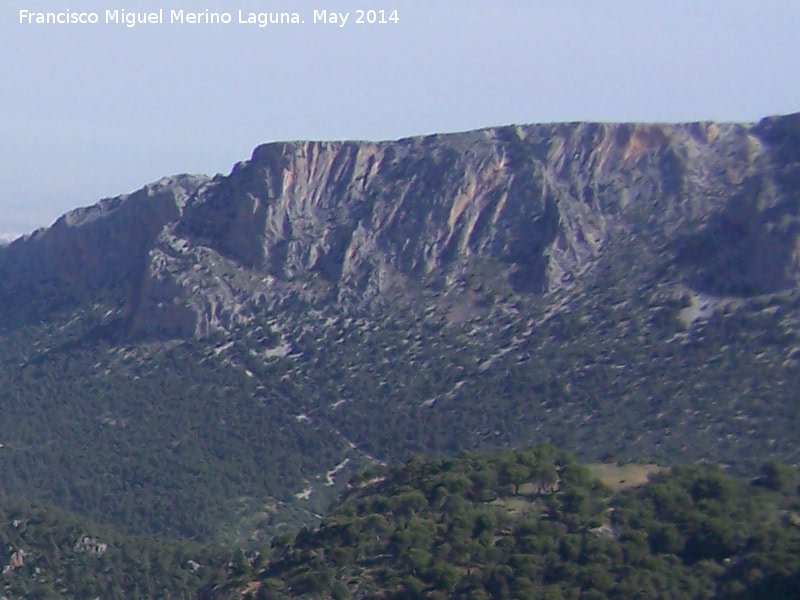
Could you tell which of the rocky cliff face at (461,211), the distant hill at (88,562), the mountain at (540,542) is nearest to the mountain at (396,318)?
the rocky cliff face at (461,211)

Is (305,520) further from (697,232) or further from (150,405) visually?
(697,232)

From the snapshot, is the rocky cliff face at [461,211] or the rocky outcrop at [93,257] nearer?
the rocky cliff face at [461,211]

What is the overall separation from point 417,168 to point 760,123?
93.1ft

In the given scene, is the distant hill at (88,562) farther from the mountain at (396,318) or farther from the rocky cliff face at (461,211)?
the rocky cliff face at (461,211)

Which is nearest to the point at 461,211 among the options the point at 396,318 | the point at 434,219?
the point at 434,219

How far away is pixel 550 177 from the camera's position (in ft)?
343

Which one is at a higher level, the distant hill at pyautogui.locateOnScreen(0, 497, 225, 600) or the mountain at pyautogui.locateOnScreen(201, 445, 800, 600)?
the mountain at pyautogui.locateOnScreen(201, 445, 800, 600)

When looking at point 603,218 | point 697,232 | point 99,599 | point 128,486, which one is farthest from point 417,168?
point 99,599

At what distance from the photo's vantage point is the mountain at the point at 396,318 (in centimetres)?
7931

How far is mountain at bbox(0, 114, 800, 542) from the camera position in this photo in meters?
79.3

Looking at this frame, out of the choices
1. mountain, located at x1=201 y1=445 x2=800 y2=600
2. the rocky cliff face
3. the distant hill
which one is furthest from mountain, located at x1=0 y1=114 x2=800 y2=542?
Result: mountain, located at x1=201 y1=445 x2=800 y2=600

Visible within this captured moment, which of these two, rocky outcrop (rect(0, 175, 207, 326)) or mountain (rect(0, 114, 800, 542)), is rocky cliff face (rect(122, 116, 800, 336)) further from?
rocky outcrop (rect(0, 175, 207, 326))

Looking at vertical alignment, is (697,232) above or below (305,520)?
above

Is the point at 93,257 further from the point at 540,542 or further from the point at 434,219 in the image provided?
the point at 540,542
